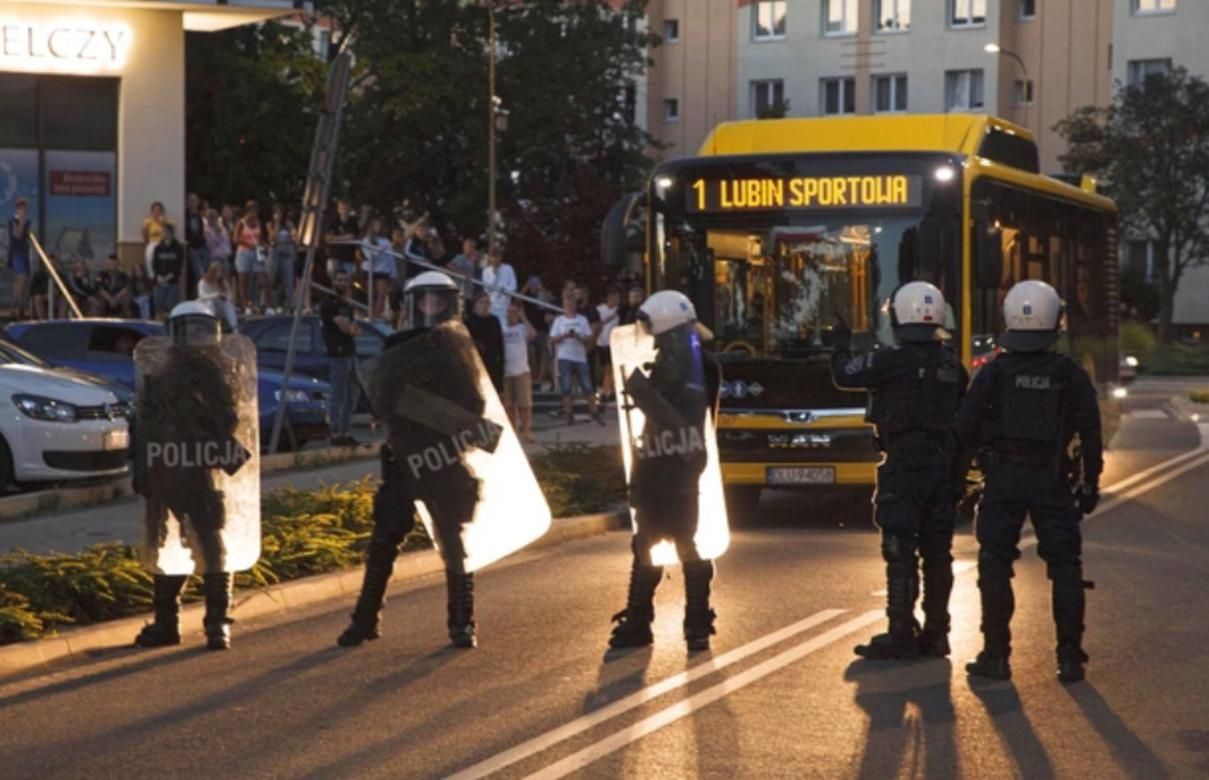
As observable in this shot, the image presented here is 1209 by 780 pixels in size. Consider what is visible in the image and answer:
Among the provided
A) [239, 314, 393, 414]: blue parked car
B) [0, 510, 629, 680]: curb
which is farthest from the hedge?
[239, 314, 393, 414]: blue parked car

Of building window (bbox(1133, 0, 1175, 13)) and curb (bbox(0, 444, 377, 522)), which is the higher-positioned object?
building window (bbox(1133, 0, 1175, 13))

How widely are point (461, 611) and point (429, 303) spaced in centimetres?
151

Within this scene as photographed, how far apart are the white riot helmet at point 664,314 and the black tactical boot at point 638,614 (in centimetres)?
114

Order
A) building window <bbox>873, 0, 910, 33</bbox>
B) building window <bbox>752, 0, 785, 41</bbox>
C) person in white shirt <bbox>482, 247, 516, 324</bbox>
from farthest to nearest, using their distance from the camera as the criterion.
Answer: building window <bbox>752, 0, 785, 41</bbox>, building window <bbox>873, 0, 910, 33</bbox>, person in white shirt <bbox>482, 247, 516, 324</bbox>

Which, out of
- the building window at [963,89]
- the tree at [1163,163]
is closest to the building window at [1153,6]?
the building window at [963,89]

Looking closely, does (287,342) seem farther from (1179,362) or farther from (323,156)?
(1179,362)

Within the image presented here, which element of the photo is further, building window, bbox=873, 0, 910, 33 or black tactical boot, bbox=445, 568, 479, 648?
building window, bbox=873, 0, 910, 33

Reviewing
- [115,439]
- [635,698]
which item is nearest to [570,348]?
[115,439]

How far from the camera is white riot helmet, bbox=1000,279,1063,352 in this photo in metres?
10.5

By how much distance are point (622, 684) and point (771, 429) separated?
27.6 ft

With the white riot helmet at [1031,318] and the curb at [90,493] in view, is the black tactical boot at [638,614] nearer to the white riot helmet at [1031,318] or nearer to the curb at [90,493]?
the white riot helmet at [1031,318]

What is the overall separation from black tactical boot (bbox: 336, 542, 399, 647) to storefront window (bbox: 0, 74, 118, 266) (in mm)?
23021

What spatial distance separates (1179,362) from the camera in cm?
6084

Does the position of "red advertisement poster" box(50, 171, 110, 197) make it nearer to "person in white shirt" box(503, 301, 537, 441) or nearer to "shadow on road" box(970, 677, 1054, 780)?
"person in white shirt" box(503, 301, 537, 441)
